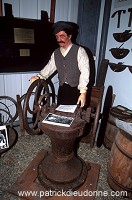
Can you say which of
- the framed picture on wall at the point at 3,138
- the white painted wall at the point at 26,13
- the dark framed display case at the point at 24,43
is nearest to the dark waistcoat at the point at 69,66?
the dark framed display case at the point at 24,43

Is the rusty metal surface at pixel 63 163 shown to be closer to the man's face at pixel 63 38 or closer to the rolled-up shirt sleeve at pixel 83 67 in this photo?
the rolled-up shirt sleeve at pixel 83 67

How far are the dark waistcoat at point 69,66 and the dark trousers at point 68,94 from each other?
0.28 ft

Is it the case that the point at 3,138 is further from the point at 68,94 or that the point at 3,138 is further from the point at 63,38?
the point at 63,38

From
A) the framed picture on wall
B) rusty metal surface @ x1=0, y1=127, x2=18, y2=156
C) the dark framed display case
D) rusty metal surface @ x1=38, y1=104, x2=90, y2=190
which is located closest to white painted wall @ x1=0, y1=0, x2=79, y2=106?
the dark framed display case

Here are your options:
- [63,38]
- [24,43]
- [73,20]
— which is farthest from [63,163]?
[73,20]

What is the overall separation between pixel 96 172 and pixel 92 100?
1.13 meters

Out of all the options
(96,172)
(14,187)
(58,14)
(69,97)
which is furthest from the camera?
(58,14)

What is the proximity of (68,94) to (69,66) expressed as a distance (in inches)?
18.1

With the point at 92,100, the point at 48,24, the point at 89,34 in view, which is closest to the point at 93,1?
the point at 89,34

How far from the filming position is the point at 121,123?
168 centimetres

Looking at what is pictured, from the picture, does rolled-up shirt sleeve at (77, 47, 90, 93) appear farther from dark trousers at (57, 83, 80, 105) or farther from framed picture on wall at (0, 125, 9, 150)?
framed picture on wall at (0, 125, 9, 150)

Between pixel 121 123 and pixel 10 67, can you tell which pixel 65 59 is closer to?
pixel 10 67

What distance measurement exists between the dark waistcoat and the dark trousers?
0.09 meters

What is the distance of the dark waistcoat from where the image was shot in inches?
90.7
